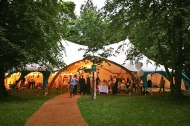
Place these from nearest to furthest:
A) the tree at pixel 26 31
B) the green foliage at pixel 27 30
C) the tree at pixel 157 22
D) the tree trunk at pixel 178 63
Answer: the tree at pixel 157 22 < the tree trunk at pixel 178 63 < the tree at pixel 26 31 < the green foliage at pixel 27 30

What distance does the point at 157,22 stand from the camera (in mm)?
18641

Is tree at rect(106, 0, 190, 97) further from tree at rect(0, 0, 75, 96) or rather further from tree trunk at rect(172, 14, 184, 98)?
tree at rect(0, 0, 75, 96)

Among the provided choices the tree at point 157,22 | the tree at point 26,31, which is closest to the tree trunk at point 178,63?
the tree at point 157,22

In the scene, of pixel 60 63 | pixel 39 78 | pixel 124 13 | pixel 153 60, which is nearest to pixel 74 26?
pixel 39 78

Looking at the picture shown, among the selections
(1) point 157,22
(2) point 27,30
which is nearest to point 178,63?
(1) point 157,22

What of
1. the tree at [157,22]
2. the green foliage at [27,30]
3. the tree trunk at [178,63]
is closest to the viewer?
the tree at [157,22]

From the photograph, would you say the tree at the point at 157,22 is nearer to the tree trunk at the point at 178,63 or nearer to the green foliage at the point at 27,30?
the tree trunk at the point at 178,63

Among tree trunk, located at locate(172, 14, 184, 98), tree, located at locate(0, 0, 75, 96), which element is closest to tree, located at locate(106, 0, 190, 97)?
tree trunk, located at locate(172, 14, 184, 98)

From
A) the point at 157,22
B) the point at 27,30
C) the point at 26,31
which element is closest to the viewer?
the point at 157,22

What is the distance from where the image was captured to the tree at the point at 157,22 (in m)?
18.7

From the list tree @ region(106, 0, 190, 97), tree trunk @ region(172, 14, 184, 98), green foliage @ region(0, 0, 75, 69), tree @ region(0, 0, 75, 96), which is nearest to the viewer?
tree @ region(106, 0, 190, 97)

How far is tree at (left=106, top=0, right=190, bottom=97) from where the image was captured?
18.7 meters

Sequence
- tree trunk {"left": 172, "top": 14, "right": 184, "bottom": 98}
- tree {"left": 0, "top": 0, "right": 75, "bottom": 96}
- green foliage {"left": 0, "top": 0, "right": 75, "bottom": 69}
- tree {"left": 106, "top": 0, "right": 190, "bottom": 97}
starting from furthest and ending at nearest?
green foliage {"left": 0, "top": 0, "right": 75, "bottom": 69}, tree {"left": 0, "top": 0, "right": 75, "bottom": 96}, tree trunk {"left": 172, "top": 14, "right": 184, "bottom": 98}, tree {"left": 106, "top": 0, "right": 190, "bottom": 97}

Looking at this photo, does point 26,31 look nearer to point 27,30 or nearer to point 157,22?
point 27,30
